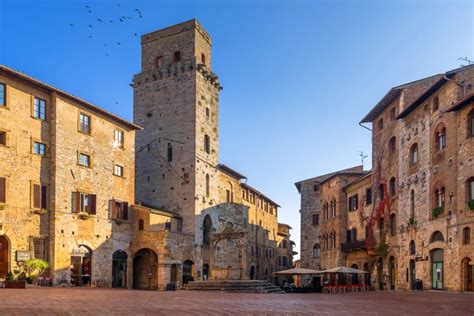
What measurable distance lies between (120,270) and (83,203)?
22.3 feet

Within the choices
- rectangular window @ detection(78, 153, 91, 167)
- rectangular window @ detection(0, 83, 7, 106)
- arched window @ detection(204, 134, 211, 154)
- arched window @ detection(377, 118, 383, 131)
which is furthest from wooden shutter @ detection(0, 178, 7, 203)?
arched window @ detection(377, 118, 383, 131)

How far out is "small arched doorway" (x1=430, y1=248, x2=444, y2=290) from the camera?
101 feet

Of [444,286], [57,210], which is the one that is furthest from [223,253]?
[444,286]

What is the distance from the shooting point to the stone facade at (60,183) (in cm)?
3059

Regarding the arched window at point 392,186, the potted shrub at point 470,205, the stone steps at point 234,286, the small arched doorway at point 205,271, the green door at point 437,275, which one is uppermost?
the arched window at point 392,186

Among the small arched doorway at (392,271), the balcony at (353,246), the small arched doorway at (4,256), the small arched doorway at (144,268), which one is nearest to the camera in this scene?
the small arched doorway at (4,256)

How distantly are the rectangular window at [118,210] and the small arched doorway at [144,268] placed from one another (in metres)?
3.42

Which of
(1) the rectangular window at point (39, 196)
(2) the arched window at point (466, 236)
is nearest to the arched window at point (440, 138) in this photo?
(2) the arched window at point (466, 236)

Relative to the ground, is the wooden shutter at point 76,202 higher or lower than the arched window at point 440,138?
lower

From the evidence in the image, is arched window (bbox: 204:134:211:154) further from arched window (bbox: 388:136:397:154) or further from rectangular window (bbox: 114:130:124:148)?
arched window (bbox: 388:136:397:154)

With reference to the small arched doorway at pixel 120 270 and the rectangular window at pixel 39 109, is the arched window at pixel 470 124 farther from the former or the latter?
the rectangular window at pixel 39 109

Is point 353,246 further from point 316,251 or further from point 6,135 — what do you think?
point 6,135

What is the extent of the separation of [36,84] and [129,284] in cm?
1578

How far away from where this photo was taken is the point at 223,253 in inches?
1987
